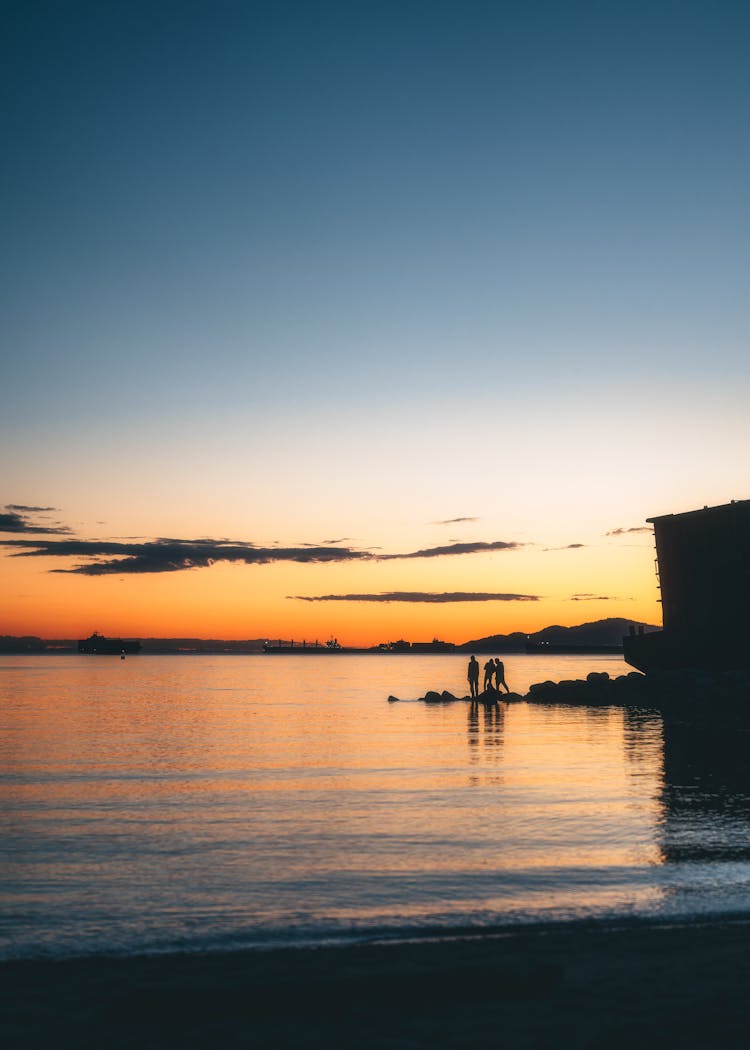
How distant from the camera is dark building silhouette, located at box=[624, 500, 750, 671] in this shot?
155 ft

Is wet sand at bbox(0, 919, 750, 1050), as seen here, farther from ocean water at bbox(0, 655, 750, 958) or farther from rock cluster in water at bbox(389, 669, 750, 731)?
rock cluster in water at bbox(389, 669, 750, 731)

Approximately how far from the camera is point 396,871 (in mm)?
12586

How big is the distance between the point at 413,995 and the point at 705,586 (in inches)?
1813

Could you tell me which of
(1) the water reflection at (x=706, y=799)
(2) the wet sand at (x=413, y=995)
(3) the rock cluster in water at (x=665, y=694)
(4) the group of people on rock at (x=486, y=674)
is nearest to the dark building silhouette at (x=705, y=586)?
(3) the rock cluster in water at (x=665, y=694)

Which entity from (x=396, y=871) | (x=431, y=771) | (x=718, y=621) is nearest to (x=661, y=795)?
(x=431, y=771)

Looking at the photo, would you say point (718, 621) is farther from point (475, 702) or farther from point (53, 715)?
point (53, 715)

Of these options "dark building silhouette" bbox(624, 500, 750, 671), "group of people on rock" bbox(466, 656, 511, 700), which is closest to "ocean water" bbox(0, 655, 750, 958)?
"dark building silhouette" bbox(624, 500, 750, 671)

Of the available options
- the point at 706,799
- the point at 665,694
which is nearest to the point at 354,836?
the point at 706,799

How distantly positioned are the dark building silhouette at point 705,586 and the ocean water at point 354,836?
53.7ft

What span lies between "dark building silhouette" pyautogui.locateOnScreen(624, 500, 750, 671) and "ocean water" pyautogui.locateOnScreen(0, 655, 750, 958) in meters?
16.4

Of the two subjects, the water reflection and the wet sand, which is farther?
the water reflection

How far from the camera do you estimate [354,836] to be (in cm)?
1541

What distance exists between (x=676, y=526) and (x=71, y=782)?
3944cm

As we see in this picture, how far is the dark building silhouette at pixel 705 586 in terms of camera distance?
47281 mm
